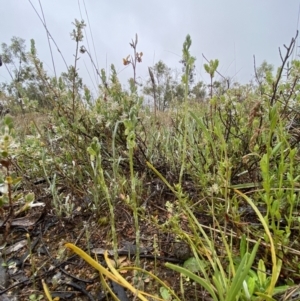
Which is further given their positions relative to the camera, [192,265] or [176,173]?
[176,173]

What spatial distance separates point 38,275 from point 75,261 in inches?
5.7

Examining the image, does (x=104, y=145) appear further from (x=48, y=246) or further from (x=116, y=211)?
(x=48, y=246)

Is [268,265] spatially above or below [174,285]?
above

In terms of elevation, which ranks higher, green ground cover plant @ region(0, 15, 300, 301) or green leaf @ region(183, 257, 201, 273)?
green ground cover plant @ region(0, 15, 300, 301)

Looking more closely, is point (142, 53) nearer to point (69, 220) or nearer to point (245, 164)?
point (245, 164)

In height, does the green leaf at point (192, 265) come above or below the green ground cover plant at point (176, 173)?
below

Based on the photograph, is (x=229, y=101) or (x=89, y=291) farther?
(x=229, y=101)

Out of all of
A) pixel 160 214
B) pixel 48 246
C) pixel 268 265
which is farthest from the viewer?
pixel 160 214

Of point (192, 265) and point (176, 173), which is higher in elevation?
point (176, 173)

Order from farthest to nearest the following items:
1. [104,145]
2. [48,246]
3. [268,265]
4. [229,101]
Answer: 1. [104,145]
2. [229,101]
3. [48,246]
4. [268,265]

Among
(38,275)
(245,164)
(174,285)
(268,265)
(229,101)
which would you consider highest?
(229,101)

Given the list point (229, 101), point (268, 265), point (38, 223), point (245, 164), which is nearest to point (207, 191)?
point (245, 164)

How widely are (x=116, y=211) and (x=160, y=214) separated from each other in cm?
23

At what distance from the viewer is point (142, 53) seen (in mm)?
1608
